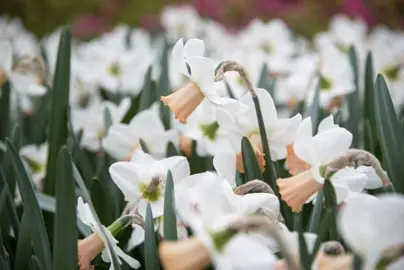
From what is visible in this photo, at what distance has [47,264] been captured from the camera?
2.55ft

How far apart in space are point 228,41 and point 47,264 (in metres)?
2.30

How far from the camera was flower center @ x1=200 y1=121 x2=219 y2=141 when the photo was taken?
1.05 meters

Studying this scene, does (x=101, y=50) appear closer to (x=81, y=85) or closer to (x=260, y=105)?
(x=81, y=85)

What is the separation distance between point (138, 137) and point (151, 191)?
33 centimetres

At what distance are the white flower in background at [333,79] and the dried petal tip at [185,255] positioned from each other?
103 cm

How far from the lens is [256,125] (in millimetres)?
865

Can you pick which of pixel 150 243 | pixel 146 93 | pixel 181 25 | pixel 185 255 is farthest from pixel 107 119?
pixel 181 25

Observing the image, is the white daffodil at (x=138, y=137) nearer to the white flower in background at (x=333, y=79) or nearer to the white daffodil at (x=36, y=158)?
the white daffodil at (x=36, y=158)

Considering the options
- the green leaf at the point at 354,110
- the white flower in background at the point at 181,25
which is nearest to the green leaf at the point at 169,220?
the green leaf at the point at 354,110

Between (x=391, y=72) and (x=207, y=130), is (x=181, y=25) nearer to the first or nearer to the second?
(x=391, y=72)

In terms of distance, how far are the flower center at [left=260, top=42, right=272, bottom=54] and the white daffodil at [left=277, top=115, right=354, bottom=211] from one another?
1.58 metres

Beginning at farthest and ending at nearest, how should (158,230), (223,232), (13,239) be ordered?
(13,239) < (158,230) < (223,232)

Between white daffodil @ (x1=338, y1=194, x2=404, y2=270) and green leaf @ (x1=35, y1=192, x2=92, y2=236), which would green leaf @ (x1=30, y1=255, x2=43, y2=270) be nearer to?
green leaf @ (x1=35, y1=192, x2=92, y2=236)

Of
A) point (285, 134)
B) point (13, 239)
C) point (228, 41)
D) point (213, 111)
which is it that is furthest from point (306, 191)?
point (228, 41)
